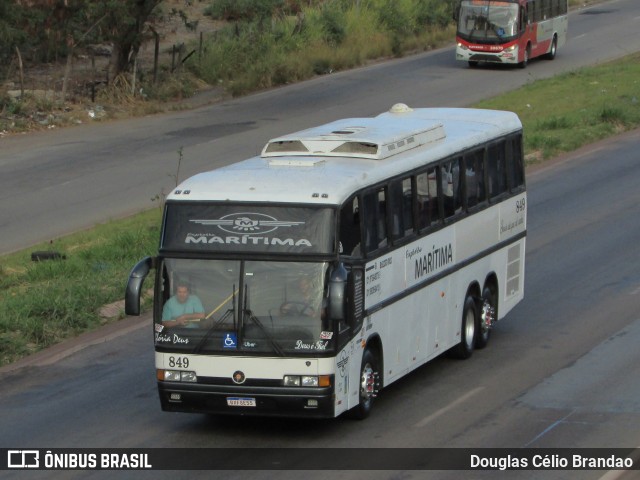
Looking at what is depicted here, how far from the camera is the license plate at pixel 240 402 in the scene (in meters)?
13.3

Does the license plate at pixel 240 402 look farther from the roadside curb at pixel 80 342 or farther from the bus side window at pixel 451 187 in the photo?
the roadside curb at pixel 80 342

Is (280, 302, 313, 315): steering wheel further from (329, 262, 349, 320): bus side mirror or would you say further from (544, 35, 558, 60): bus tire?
(544, 35, 558, 60): bus tire

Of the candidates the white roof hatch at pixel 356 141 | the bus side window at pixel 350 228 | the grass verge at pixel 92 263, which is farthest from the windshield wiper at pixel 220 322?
the grass verge at pixel 92 263

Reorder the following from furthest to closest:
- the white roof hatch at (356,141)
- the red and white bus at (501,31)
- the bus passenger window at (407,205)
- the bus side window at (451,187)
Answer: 1. the red and white bus at (501,31)
2. the bus side window at (451,187)
3. the bus passenger window at (407,205)
4. the white roof hatch at (356,141)

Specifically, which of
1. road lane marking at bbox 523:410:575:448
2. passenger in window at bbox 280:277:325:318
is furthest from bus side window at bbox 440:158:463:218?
passenger in window at bbox 280:277:325:318

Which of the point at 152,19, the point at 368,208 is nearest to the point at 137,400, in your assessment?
the point at 368,208

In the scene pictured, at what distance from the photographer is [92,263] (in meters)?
22.7

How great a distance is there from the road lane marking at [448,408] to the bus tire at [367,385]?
1.89 ft

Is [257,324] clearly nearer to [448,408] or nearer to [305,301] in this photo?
[305,301]

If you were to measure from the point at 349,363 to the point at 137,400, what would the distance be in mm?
3073

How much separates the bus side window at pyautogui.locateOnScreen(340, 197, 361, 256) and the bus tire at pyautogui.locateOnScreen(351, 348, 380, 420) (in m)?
1.20

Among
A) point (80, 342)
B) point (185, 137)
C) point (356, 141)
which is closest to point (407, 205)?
point (356, 141)

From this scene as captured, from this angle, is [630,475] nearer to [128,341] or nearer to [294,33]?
[128,341]

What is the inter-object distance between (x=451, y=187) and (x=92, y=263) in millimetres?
8068
